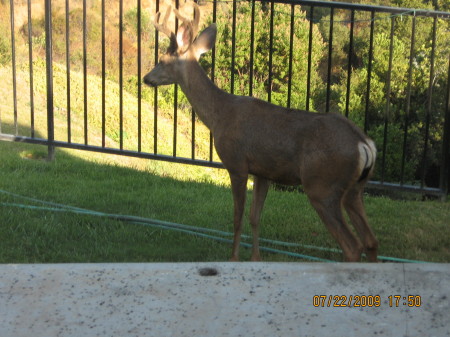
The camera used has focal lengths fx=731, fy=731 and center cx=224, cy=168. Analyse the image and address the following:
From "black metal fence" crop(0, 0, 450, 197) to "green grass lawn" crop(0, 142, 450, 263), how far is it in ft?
0.93

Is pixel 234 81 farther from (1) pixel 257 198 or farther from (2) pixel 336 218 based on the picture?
(2) pixel 336 218

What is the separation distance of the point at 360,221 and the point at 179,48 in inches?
75.9

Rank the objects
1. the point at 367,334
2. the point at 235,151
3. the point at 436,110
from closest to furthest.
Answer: the point at 367,334 → the point at 235,151 → the point at 436,110

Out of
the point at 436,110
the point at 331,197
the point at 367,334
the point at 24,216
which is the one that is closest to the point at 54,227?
the point at 24,216

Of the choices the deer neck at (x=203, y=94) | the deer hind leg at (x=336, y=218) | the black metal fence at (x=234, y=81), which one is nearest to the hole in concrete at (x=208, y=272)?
the deer hind leg at (x=336, y=218)

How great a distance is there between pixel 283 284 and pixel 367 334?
0.49m

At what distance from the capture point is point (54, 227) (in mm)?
5801

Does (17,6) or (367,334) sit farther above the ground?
(17,6)

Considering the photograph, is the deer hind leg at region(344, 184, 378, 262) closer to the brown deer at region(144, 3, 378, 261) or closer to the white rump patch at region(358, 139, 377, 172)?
the brown deer at region(144, 3, 378, 261)

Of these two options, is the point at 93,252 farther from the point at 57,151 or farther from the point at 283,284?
the point at 57,151

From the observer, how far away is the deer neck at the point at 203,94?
5.35m

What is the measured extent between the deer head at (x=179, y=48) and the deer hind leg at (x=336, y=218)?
65.3 inches

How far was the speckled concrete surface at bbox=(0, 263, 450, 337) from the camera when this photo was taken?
143 inches

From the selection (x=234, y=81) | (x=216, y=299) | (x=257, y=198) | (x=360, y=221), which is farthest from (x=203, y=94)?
(x=234, y=81)
